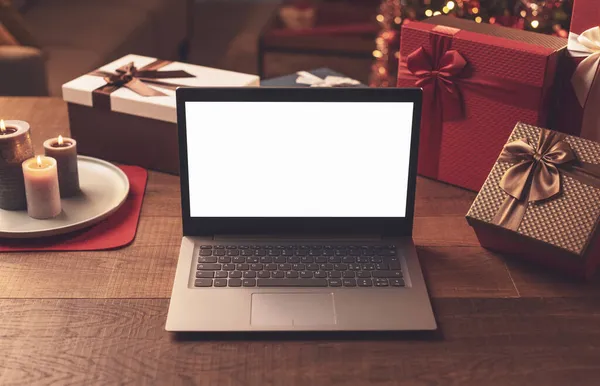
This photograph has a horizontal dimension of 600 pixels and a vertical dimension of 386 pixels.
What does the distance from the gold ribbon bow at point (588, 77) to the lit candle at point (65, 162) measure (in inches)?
32.2

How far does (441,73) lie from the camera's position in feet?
3.94

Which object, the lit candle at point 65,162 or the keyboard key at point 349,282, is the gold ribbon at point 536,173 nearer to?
the keyboard key at point 349,282

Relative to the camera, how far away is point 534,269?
104 centimetres

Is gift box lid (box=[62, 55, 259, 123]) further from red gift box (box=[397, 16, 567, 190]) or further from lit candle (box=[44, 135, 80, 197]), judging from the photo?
red gift box (box=[397, 16, 567, 190])

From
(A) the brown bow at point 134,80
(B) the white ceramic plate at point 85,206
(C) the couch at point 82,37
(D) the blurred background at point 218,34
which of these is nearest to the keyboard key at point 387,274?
(B) the white ceramic plate at point 85,206

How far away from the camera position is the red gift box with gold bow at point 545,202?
97 centimetres

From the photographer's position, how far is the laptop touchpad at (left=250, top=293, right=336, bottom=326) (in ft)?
2.98

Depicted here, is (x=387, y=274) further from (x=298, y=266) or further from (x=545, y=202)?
(x=545, y=202)

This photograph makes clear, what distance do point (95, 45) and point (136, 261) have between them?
2.02 metres

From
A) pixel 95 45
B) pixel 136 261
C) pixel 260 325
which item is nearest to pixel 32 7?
pixel 95 45

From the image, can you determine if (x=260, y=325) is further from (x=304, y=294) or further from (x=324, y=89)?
(x=324, y=89)

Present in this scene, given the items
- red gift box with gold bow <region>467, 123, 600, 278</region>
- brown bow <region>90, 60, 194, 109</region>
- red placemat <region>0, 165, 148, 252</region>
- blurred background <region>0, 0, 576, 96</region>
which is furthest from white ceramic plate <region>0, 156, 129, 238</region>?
blurred background <region>0, 0, 576, 96</region>

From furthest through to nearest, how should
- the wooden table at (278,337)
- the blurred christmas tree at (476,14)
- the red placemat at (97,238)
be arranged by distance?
1. the blurred christmas tree at (476,14)
2. the red placemat at (97,238)
3. the wooden table at (278,337)

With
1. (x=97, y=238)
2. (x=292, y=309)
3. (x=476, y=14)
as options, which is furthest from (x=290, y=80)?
(x=476, y=14)
